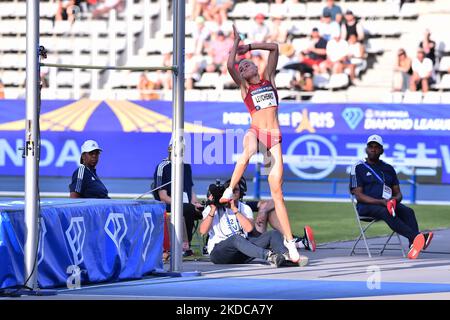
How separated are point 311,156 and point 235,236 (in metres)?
14.8

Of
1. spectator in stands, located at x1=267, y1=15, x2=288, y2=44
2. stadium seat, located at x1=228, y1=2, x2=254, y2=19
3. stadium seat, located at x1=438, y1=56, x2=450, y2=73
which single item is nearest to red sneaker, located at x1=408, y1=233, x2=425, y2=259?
stadium seat, located at x1=438, y1=56, x2=450, y2=73

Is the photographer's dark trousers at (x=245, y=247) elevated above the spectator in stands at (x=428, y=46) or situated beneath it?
situated beneath

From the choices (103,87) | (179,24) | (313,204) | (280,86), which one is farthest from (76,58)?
(179,24)

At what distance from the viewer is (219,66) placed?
104 feet

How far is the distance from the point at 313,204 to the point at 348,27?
7.16 meters

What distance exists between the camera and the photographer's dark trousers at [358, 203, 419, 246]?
49.5ft

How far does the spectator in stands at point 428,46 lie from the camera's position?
29.4 m

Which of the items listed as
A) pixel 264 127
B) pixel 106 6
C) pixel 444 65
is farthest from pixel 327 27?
pixel 264 127

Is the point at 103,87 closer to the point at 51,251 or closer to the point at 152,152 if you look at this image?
the point at 152,152

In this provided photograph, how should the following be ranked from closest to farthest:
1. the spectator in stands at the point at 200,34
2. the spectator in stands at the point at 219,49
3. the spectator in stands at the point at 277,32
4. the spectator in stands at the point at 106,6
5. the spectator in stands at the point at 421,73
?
the spectator in stands at the point at 421,73 < the spectator in stands at the point at 219,49 < the spectator in stands at the point at 277,32 < the spectator in stands at the point at 200,34 < the spectator in stands at the point at 106,6

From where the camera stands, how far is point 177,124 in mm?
11906

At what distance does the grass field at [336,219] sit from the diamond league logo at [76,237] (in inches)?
261

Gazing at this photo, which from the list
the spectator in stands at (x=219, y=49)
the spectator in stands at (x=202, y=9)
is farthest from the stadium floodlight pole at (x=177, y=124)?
the spectator in stands at (x=202, y=9)

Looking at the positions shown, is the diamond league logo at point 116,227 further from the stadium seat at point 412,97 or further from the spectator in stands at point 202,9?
the spectator in stands at point 202,9
